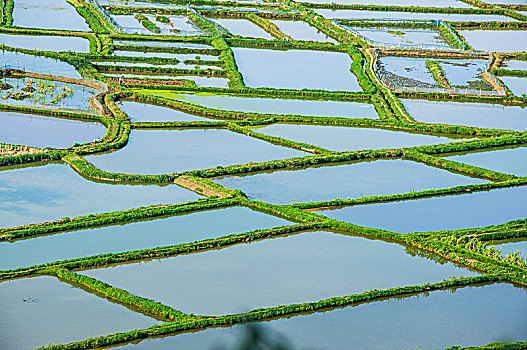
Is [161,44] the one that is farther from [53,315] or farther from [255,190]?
[53,315]

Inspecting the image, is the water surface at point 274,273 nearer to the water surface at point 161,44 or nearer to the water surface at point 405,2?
the water surface at point 161,44

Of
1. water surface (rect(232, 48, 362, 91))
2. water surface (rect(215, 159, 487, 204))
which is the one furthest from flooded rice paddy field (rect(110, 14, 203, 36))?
water surface (rect(215, 159, 487, 204))

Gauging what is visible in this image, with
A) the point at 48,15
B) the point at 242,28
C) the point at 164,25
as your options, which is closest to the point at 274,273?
the point at 164,25

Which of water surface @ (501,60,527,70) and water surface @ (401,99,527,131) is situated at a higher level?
water surface @ (501,60,527,70)

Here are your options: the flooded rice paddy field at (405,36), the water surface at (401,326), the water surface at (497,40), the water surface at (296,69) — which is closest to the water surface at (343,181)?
the water surface at (401,326)

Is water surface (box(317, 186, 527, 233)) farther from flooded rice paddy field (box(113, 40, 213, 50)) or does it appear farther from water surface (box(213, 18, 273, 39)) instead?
water surface (box(213, 18, 273, 39))

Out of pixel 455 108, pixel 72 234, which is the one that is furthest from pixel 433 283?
pixel 455 108

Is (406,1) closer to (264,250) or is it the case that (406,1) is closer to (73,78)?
(73,78)
